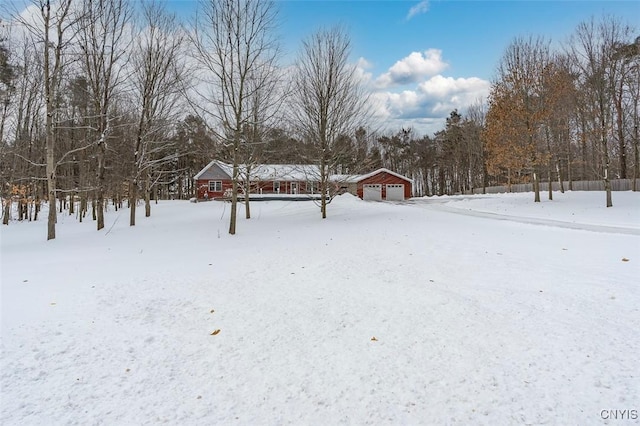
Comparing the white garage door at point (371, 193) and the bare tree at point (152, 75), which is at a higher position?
the bare tree at point (152, 75)

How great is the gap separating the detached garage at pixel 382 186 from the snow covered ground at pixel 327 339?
29164 mm

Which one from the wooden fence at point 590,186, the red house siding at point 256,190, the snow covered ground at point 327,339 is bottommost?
the snow covered ground at point 327,339

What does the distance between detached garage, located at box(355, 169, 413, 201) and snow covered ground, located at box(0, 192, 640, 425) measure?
2916cm

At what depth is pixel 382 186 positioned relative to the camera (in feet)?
123

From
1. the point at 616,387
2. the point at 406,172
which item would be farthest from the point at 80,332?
the point at 406,172

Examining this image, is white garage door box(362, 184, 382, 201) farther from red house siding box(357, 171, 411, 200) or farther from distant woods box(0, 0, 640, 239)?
distant woods box(0, 0, 640, 239)

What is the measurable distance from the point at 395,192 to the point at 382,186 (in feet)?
5.54

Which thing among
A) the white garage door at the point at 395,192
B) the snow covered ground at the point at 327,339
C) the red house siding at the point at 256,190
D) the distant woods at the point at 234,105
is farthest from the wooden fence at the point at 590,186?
the snow covered ground at the point at 327,339

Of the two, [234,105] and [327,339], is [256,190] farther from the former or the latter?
[327,339]

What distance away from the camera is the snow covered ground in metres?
2.70

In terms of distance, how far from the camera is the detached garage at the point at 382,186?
37000 mm

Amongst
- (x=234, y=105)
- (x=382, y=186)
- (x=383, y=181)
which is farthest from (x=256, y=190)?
(x=234, y=105)

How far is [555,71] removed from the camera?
66.5 ft

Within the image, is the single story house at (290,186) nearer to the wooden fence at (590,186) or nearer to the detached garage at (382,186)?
the detached garage at (382,186)
